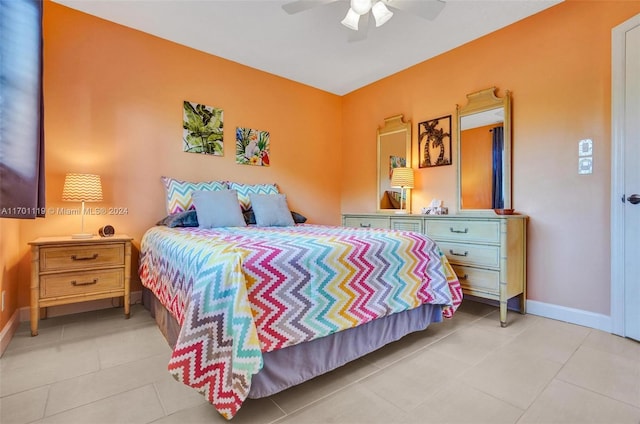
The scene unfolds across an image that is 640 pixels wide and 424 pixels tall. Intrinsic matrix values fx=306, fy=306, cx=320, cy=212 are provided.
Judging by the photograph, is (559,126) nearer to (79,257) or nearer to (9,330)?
(79,257)

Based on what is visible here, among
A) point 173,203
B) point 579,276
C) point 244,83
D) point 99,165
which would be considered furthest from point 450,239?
point 99,165

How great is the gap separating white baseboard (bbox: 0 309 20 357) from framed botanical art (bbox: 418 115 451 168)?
3628mm

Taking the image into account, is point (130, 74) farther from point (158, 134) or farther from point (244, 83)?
point (244, 83)

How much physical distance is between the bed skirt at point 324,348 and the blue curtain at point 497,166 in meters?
1.26

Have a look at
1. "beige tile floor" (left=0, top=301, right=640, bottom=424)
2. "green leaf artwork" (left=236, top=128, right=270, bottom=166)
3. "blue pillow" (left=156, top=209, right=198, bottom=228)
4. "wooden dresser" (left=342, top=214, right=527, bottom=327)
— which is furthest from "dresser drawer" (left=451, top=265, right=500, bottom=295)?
"green leaf artwork" (left=236, top=128, right=270, bottom=166)

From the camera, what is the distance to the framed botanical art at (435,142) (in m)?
3.16

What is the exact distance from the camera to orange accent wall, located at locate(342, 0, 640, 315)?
2.22m

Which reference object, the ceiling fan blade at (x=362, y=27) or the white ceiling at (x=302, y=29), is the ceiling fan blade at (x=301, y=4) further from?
the white ceiling at (x=302, y=29)

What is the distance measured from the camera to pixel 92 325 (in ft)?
7.43

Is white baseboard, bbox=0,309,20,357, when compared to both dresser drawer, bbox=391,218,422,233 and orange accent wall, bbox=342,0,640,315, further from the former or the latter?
orange accent wall, bbox=342,0,640,315

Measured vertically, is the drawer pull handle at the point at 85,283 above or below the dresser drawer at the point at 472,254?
below

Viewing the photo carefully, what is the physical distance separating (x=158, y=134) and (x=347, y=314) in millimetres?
2517

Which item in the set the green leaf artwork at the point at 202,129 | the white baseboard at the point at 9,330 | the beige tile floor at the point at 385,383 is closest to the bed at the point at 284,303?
the beige tile floor at the point at 385,383

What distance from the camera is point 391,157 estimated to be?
3.71 m
